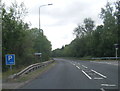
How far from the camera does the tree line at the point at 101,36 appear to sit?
3024 inches

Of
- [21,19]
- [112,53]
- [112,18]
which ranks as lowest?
[112,53]

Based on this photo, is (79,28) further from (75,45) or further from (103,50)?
(103,50)

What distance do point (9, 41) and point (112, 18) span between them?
183 ft

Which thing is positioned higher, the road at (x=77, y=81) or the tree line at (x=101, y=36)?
the tree line at (x=101, y=36)

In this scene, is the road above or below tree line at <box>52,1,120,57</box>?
below

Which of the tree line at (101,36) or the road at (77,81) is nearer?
the road at (77,81)

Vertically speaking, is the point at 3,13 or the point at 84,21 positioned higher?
the point at 84,21

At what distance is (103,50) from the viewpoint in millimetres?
86062

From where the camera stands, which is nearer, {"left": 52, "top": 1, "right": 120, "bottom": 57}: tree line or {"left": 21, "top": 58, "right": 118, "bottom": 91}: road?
{"left": 21, "top": 58, "right": 118, "bottom": 91}: road

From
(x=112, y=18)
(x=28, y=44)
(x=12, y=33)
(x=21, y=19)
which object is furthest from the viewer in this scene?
(x=112, y=18)

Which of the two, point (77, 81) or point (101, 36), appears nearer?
point (77, 81)

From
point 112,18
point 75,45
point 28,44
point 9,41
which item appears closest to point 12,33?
point 9,41

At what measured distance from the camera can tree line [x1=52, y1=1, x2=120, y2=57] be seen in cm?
7681

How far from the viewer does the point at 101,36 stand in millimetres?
83125
